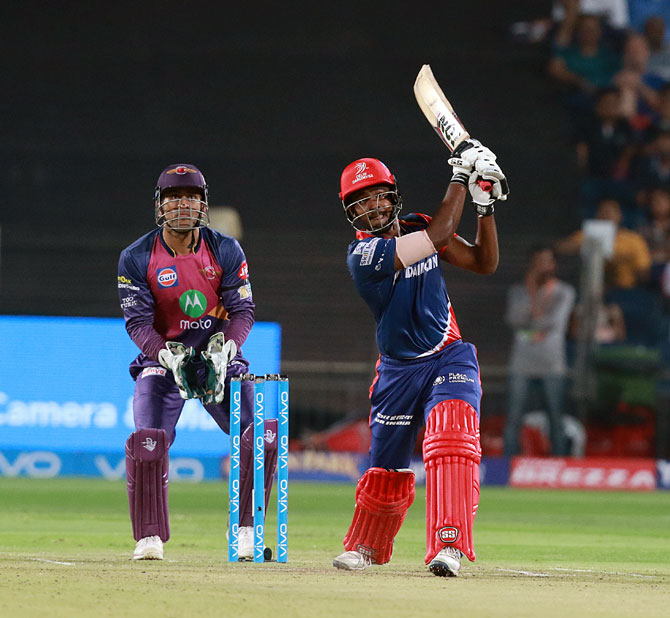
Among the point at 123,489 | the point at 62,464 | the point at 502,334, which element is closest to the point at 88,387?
the point at 62,464

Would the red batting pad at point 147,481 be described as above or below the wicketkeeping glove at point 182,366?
below

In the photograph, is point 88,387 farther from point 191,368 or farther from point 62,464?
point 191,368

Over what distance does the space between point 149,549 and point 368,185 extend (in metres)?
1.94

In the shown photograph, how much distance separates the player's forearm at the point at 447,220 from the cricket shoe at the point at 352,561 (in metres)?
1.41

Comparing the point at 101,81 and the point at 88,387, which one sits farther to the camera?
the point at 101,81

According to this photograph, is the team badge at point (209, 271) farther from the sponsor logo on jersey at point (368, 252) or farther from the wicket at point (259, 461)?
the sponsor logo on jersey at point (368, 252)

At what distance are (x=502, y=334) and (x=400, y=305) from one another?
33.4 feet

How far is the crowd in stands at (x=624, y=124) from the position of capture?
15766mm

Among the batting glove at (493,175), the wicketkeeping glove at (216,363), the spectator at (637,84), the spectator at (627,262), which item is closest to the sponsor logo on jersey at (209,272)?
the wicketkeeping glove at (216,363)

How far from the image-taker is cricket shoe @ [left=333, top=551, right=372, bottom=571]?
5.66m

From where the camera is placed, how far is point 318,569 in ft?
18.4

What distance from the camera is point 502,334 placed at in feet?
51.3

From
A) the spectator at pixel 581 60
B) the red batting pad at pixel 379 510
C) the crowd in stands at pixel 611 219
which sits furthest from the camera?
the spectator at pixel 581 60

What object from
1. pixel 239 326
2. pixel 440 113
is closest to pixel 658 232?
pixel 440 113
